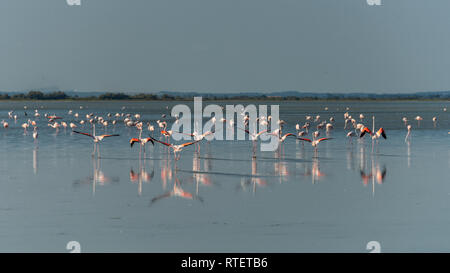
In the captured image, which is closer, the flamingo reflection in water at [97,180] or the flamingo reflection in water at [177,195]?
the flamingo reflection in water at [177,195]

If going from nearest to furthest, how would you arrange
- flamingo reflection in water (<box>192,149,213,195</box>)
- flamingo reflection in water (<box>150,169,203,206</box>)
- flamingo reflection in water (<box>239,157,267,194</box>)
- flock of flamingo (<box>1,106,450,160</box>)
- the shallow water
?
1. the shallow water
2. flamingo reflection in water (<box>150,169,203,206</box>)
3. flamingo reflection in water (<box>239,157,267,194</box>)
4. flamingo reflection in water (<box>192,149,213,195</box>)
5. flock of flamingo (<box>1,106,450,160</box>)

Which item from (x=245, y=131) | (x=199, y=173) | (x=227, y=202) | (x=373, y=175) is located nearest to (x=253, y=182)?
(x=199, y=173)

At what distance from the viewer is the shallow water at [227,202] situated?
928 centimetres

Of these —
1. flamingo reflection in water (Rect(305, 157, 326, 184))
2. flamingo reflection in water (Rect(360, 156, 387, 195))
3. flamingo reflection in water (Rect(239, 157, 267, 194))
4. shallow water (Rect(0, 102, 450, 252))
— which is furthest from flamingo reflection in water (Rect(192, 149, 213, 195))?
flamingo reflection in water (Rect(360, 156, 387, 195))

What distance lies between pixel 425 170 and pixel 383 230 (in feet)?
21.7

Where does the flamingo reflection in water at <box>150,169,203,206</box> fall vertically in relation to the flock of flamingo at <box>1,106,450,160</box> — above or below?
below

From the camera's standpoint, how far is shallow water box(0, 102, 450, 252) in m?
9.28

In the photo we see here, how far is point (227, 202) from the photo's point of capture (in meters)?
11.9

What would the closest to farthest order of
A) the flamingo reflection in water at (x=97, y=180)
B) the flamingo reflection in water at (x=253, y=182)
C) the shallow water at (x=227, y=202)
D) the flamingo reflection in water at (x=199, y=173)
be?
the shallow water at (x=227, y=202), the flamingo reflection in water at (x=253, y=182), the flamingo reflection in water at (x=97, y=180), the flamingo reflection in water at (x=199, y=173)

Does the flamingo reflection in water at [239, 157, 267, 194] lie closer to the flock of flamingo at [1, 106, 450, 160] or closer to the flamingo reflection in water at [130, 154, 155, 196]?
the flamingo reflection in water at [130, 154, 155, 196]

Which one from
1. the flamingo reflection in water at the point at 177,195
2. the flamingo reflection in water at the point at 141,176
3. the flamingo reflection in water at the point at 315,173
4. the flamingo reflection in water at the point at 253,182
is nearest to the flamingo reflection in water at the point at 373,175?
the flamingo reflection in water at the point at 315,173

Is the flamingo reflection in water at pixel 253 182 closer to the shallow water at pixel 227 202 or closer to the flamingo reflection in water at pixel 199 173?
the shallow water at pixel 227 202

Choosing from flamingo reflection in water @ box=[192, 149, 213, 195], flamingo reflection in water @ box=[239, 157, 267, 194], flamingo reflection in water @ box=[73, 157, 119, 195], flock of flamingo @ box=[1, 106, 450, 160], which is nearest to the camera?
flamingo reflection in water @ box=[239, 157, 267, 194]
